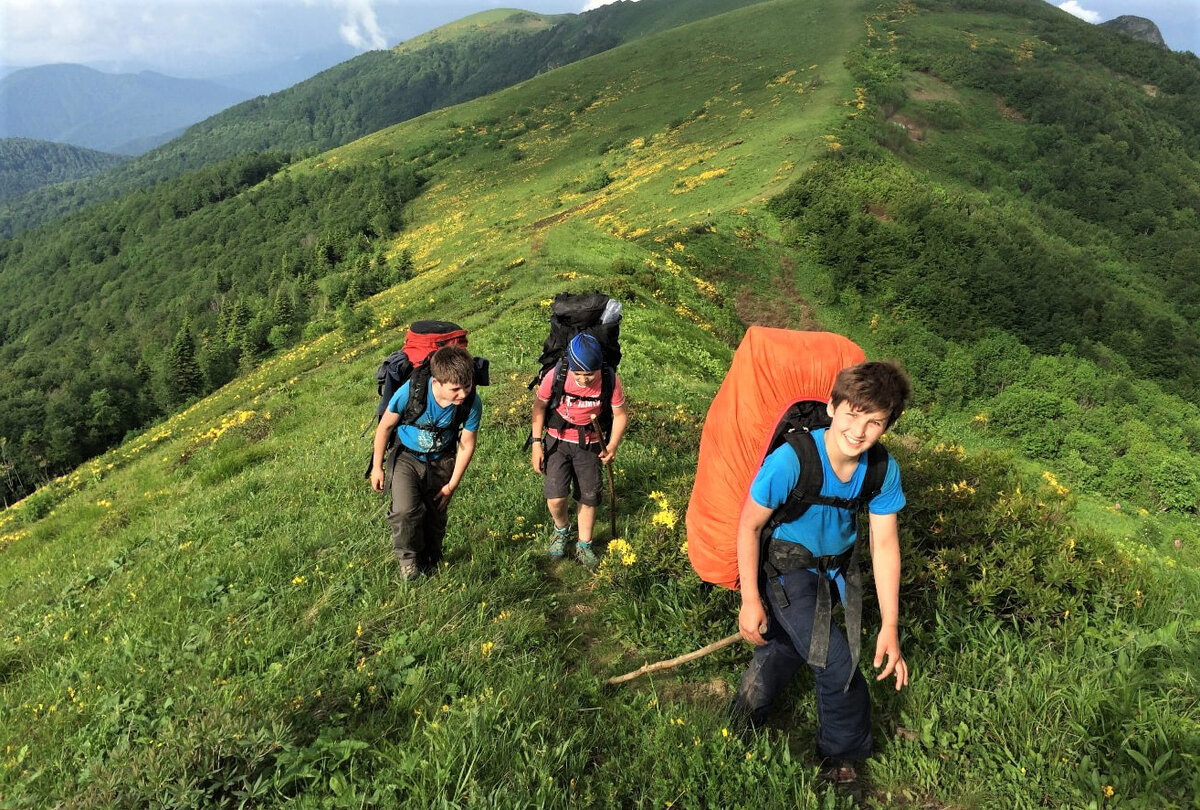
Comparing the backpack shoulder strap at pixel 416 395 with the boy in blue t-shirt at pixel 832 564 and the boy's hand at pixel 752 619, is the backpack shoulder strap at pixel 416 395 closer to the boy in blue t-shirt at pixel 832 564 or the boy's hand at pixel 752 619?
the boy in blue t-shirt at pixel 832 564

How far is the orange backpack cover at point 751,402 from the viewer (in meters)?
2.89

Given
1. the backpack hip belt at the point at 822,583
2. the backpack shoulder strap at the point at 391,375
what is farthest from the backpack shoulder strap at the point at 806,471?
the backpack shoulder strap at the point at 391,375

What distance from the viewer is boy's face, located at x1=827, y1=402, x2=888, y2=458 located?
255 centimetres

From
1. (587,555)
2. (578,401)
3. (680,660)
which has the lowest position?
(587,555)

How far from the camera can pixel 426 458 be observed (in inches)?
188

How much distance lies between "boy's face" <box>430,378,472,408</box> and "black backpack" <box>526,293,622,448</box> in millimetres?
982

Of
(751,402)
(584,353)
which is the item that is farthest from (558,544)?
(751,402)

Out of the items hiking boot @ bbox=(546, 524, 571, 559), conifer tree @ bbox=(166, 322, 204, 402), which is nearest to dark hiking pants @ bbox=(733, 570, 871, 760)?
hiking boot @ bbox=(546, 524, 571, 559)

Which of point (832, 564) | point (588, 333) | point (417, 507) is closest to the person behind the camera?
point (832, 564)

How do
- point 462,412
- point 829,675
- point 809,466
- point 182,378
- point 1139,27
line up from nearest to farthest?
point 809,466, point 829,675, point 462,412, point 182,378, point 1139,27

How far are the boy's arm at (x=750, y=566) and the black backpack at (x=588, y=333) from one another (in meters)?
2.51

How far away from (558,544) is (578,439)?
1.07 metres

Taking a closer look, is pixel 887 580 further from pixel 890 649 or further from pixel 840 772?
pixel 840 772

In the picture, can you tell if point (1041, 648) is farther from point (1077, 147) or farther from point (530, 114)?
point (530, 114)
